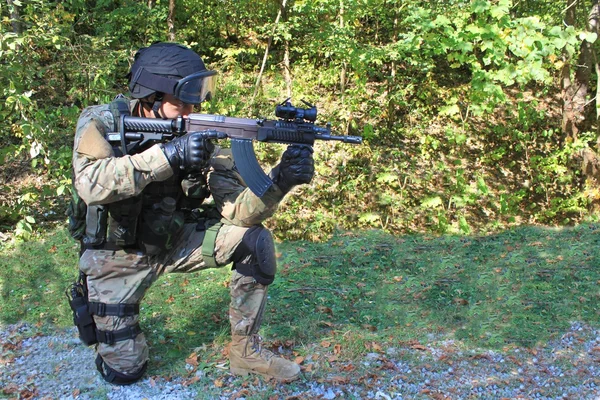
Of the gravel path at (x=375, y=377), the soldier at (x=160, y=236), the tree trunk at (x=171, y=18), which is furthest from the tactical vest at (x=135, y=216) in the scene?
the tree trunk at (x=171, y=18)

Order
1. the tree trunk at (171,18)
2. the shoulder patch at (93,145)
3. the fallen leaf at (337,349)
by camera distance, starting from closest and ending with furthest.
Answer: the shoulder patch at (93,145) < the fallen leaf at (337,349) < the tree trunk at (171,18)

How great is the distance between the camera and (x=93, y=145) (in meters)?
2.99

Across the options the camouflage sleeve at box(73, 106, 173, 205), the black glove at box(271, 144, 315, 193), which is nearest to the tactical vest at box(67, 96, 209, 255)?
the camouflage sleeve at box(73, 106, 173, 205)

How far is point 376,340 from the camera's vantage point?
3.83m

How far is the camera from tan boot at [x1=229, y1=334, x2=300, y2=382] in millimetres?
3279

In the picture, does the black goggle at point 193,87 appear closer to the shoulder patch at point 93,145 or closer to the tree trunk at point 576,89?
the shoulder patch at point 93,145

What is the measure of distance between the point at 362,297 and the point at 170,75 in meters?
2.60

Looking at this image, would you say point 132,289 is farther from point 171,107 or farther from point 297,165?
point 297,165

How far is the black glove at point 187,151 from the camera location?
287 centimetres

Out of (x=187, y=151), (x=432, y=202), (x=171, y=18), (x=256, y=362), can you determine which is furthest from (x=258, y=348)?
(x=171, y=18)

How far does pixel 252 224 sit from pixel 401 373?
1.40m

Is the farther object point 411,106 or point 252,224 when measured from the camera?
point 411,106

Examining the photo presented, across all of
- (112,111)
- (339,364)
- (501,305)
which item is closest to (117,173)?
(112,111)

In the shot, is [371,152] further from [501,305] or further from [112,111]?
[112,111]
